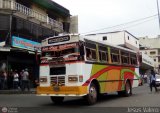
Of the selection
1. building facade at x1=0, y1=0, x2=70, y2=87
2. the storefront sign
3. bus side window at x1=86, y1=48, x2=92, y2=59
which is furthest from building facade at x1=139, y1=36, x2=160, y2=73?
bus side window at x1=86, y1=48, x2=92, y2=59

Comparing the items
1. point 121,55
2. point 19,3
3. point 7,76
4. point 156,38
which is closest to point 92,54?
point 121,55

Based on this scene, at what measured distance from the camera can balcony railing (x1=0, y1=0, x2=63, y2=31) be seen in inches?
1042

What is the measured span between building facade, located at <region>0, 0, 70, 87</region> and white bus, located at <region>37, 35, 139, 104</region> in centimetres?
742

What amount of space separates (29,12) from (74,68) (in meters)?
16.5

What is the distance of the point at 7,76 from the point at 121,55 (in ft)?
37.0

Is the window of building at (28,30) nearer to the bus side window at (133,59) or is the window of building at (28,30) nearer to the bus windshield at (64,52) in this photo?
the bus side window at (133,59)

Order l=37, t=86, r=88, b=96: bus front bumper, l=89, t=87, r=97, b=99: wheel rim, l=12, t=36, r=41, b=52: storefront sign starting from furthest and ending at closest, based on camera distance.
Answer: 1. l=12, t=36, r=41, b=52: storefront sign
2. l=89, t=87, r=97, b=99: wheel rim
3. l=37, t=86, r=88, b=96: bus front bumper

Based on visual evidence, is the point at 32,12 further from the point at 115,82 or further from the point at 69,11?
the point at 115,82

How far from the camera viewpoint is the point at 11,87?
27.6 m

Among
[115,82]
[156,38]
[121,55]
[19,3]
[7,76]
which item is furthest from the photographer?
[156,38]

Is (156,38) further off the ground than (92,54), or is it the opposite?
(156,38)

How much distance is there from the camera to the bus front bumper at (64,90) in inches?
553

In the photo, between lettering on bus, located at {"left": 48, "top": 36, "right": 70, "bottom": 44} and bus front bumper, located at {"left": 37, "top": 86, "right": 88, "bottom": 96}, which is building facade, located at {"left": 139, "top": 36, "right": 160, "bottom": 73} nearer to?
Answer: lettering on bus, located at {"left": 48, "top": 36, "right": 70, "bottom": 44}

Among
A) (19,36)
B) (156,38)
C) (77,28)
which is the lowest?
(19,36)
